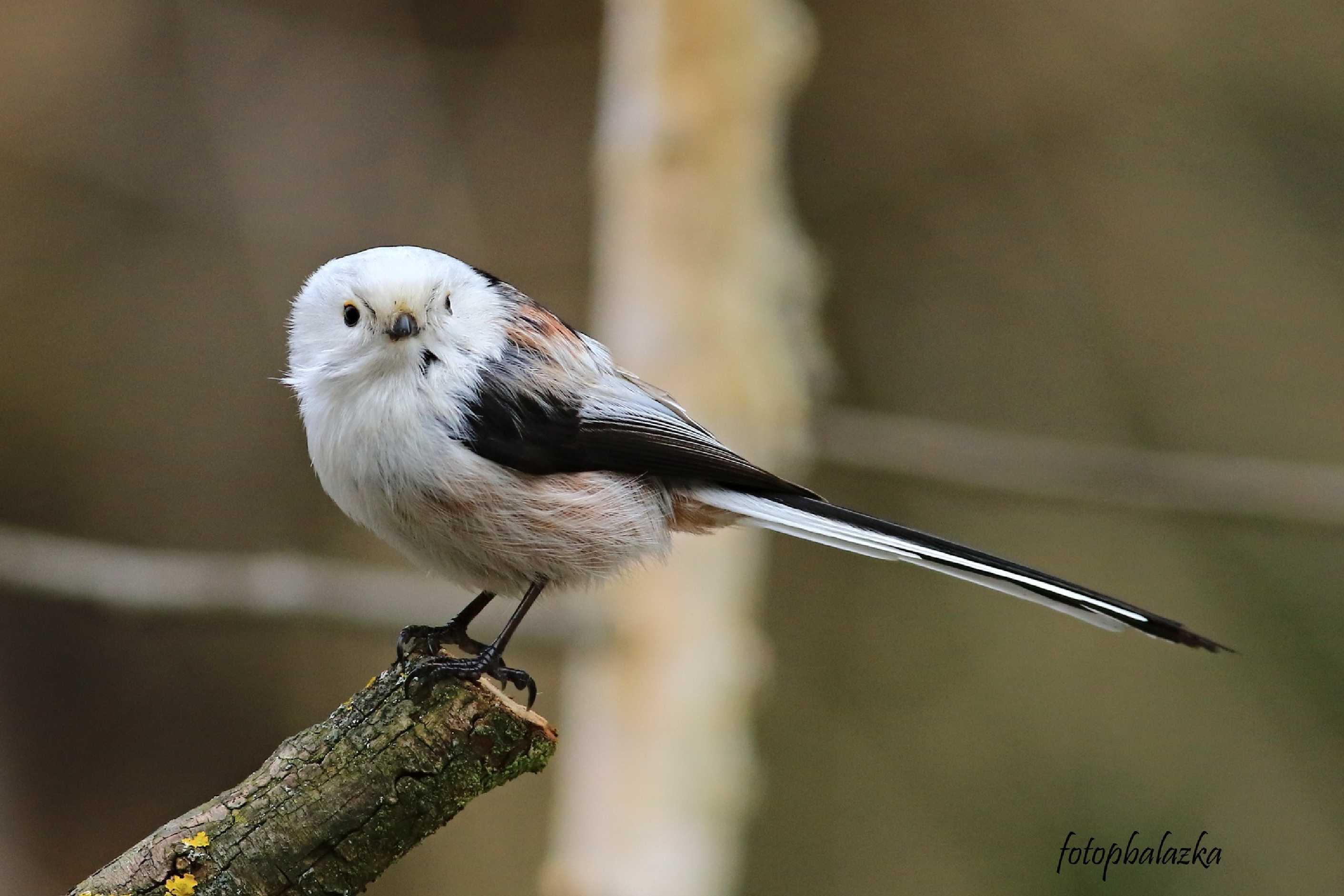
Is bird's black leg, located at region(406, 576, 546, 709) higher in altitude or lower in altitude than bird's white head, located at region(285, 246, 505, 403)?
lower

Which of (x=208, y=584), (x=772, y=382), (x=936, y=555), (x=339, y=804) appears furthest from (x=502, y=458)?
(x=772, y=382)

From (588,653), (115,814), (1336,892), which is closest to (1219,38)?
(1336,892)

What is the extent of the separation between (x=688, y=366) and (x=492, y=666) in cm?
246

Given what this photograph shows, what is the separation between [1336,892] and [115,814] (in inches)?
174

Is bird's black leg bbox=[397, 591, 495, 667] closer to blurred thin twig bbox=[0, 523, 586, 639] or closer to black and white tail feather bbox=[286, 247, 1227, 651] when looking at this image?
black and white tail feather bbox=[286, 247, 1227, 651]

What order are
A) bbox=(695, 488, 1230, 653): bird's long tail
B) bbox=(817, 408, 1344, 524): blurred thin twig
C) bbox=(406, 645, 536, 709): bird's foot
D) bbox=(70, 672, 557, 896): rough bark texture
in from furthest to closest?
bbox=(817, 408, 1344, 524): blurred thin twig
bbox=(695, 488, 1230, 653): bird's long tail
bbox=(406, 645, 536, 709): bird's foot
bbox=(70, 672, 557, 896): rough bark texture

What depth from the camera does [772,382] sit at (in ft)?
14.3

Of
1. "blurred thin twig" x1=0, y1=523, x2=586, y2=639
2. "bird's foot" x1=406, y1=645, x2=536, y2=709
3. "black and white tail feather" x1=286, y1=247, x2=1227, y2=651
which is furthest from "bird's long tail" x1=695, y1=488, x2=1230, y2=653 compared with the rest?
"blurred thin twig" x1=0, y1=523, x2=586, y2=639

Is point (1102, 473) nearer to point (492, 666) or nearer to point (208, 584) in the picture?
point (492, 666)

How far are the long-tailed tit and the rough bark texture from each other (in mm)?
182

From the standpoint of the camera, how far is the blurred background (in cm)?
415

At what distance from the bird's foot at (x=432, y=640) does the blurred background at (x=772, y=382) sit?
126 centimetres

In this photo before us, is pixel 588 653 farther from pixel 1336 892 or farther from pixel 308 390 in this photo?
pixel 1336 892

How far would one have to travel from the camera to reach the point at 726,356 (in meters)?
4.30
